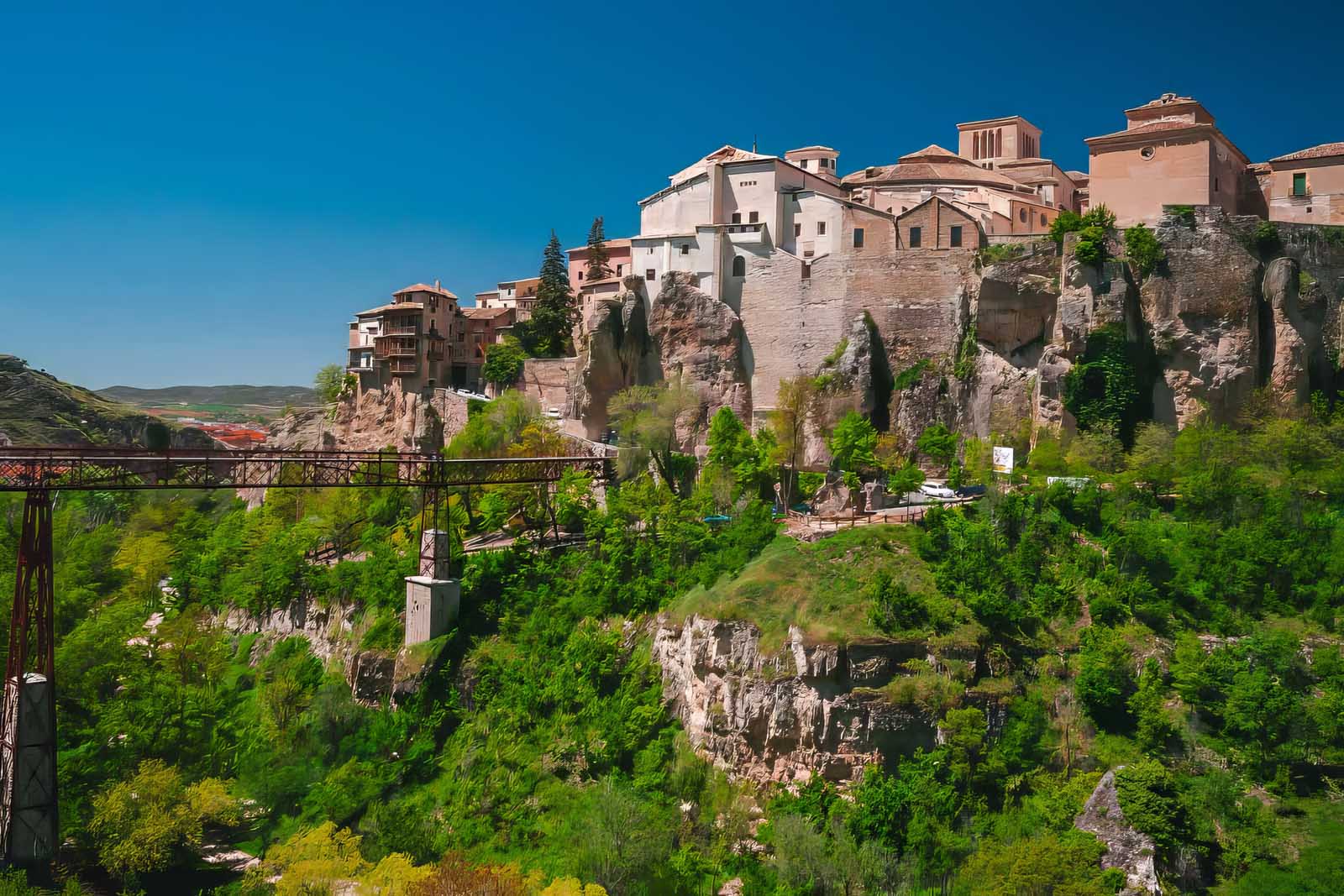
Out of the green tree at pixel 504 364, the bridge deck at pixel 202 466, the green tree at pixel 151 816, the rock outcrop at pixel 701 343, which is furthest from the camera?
the green tree at pixel 504 364

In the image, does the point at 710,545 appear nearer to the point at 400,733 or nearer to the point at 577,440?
the point at 400,733

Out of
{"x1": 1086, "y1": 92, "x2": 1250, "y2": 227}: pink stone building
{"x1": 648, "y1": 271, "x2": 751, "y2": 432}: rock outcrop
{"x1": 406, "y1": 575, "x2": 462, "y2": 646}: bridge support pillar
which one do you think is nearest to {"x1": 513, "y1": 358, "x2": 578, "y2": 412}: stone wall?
{"x1": 648, "y1": 271, "x2": 751, "y2": 432}: rock outcrop

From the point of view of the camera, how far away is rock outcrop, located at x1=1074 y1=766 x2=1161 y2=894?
81.1 feet

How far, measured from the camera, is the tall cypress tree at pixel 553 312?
63.0 metres

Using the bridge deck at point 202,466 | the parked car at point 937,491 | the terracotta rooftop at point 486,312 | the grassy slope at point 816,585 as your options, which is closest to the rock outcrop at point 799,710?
the grassy slope at point 816,585

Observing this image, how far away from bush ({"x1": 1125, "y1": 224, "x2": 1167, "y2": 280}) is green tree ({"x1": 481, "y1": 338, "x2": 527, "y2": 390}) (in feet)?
108

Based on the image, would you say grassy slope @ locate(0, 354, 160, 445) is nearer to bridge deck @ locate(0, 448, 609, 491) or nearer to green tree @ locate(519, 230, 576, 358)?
green tree @ locate(519, 230, 576, 358)

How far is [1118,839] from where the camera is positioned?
25.6 metres

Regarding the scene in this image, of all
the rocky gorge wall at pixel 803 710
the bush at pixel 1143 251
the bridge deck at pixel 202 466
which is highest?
the bush at pixel 1143 251

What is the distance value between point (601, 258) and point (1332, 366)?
133ft

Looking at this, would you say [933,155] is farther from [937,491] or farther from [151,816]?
[151,816]

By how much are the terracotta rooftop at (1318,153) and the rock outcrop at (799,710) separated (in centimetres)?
3119

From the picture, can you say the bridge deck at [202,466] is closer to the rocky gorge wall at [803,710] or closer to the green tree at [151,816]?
the green tree at [151,816]

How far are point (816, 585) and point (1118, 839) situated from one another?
10862mm
